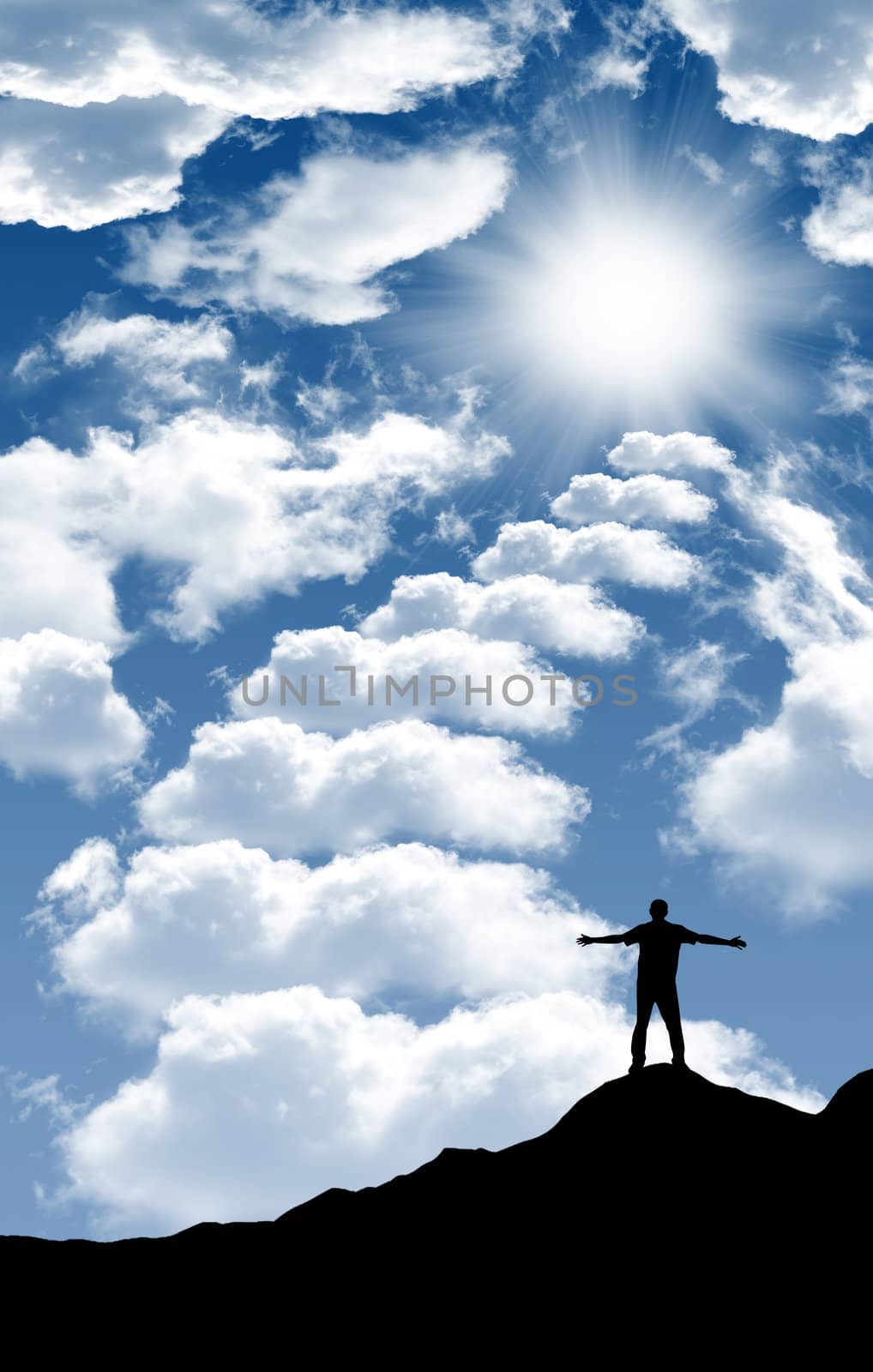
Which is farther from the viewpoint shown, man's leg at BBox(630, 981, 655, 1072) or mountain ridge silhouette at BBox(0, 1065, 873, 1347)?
man's leg at BBox(630, 981, 655, 1072)

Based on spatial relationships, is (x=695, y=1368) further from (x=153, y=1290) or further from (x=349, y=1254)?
(x=153, y=1290)

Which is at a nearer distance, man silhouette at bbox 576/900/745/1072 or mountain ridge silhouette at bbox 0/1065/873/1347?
mountain ridge silhouette at bbox 0/1065/873/1347

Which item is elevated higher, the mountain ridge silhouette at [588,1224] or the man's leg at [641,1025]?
the man's leg at [641,1025]

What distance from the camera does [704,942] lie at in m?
21.2

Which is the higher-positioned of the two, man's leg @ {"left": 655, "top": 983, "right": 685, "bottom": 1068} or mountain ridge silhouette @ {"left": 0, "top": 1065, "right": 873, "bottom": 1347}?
man's leg @ {"left": 655, "top": 983, "right": 685, "bottom": 1068}

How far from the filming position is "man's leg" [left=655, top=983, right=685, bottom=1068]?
2108 centimetres

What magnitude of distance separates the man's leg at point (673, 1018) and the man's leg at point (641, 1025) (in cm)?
18

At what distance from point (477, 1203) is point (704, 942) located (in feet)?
21.3

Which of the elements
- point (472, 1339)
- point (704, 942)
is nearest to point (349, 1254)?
point (472, 1339)

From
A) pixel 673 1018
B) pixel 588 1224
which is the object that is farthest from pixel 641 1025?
pixel 588 1224

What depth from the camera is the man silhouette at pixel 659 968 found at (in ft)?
69.1

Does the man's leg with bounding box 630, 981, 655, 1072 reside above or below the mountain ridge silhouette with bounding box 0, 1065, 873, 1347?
above

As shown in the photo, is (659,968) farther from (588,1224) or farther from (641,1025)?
(588,1224)

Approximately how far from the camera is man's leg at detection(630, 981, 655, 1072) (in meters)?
21.2
